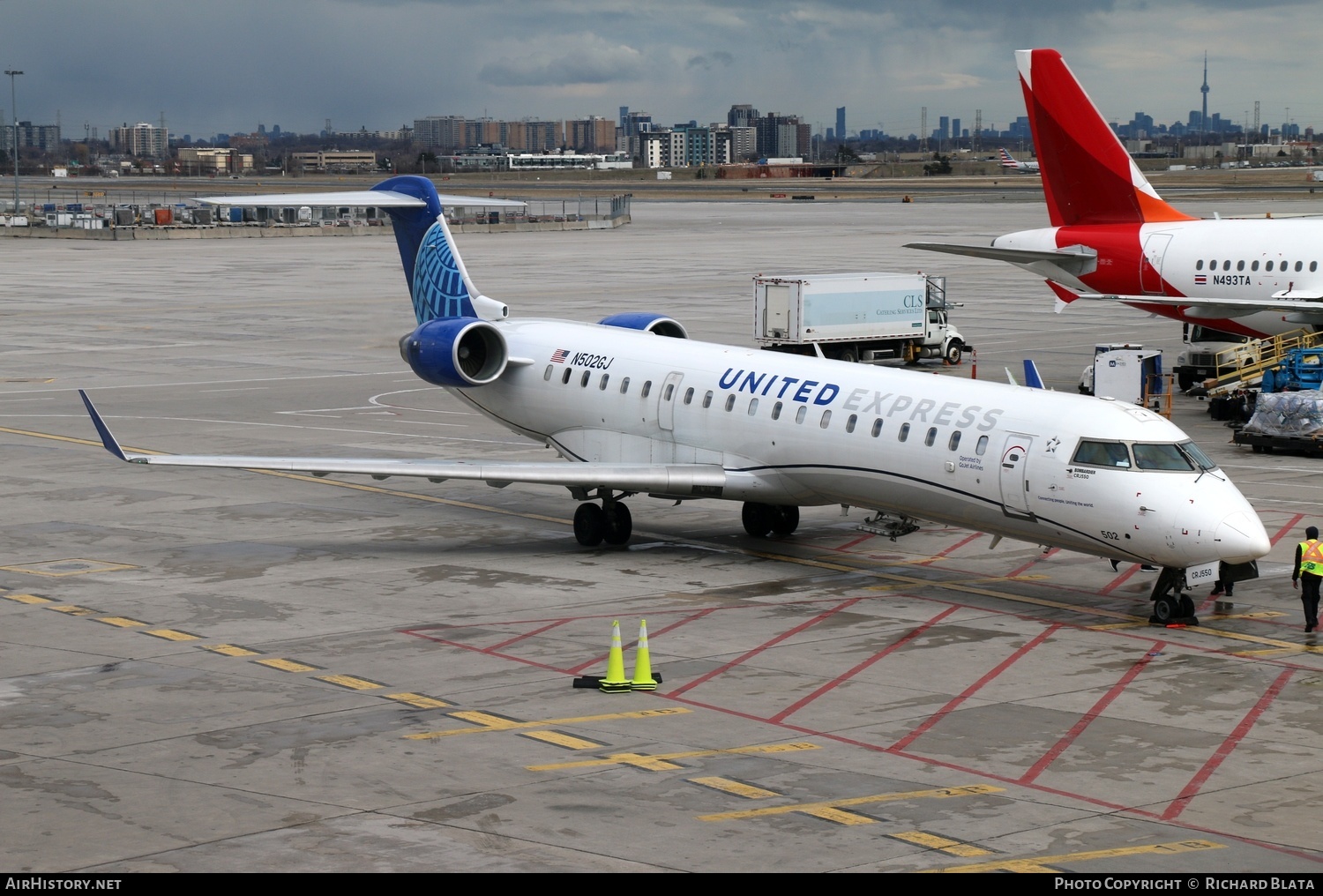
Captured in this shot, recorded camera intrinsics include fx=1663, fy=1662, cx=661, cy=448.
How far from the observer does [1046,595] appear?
82.0 ft

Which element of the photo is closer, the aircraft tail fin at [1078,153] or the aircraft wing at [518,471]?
the aircraft wing at [518,471]

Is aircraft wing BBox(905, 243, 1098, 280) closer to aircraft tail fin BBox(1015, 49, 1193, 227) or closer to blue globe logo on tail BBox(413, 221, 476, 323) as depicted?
aircraft tail fin BBox(1015, 49, 1193, 227)

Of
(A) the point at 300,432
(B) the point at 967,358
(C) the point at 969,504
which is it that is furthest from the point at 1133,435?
(B) the point at 967,358

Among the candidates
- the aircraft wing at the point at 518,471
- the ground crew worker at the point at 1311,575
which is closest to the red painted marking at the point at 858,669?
the ground crew worker at the point at 1311,575

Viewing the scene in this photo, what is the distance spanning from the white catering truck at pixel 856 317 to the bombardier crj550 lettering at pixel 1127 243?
4.98 m

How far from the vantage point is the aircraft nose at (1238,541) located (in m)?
21.8

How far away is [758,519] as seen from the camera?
29078mm

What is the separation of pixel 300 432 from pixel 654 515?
12.1m

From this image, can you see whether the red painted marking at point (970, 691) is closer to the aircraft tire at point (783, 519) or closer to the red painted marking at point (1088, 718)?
the red painted marking at point (1088, 718)

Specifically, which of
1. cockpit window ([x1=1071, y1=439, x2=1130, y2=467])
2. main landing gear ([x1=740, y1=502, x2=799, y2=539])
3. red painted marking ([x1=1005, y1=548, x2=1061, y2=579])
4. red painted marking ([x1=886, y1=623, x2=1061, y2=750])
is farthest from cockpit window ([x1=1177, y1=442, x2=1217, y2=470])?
main landing gear ([x1=740, y1=502, x2=799, y2=539])

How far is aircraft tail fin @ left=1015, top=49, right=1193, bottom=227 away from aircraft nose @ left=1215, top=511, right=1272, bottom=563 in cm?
2601

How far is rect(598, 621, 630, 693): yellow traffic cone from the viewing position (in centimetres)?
1950

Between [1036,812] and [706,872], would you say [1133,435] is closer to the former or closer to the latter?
[1036,812]

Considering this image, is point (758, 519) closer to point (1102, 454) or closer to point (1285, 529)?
point (1102, 454)
